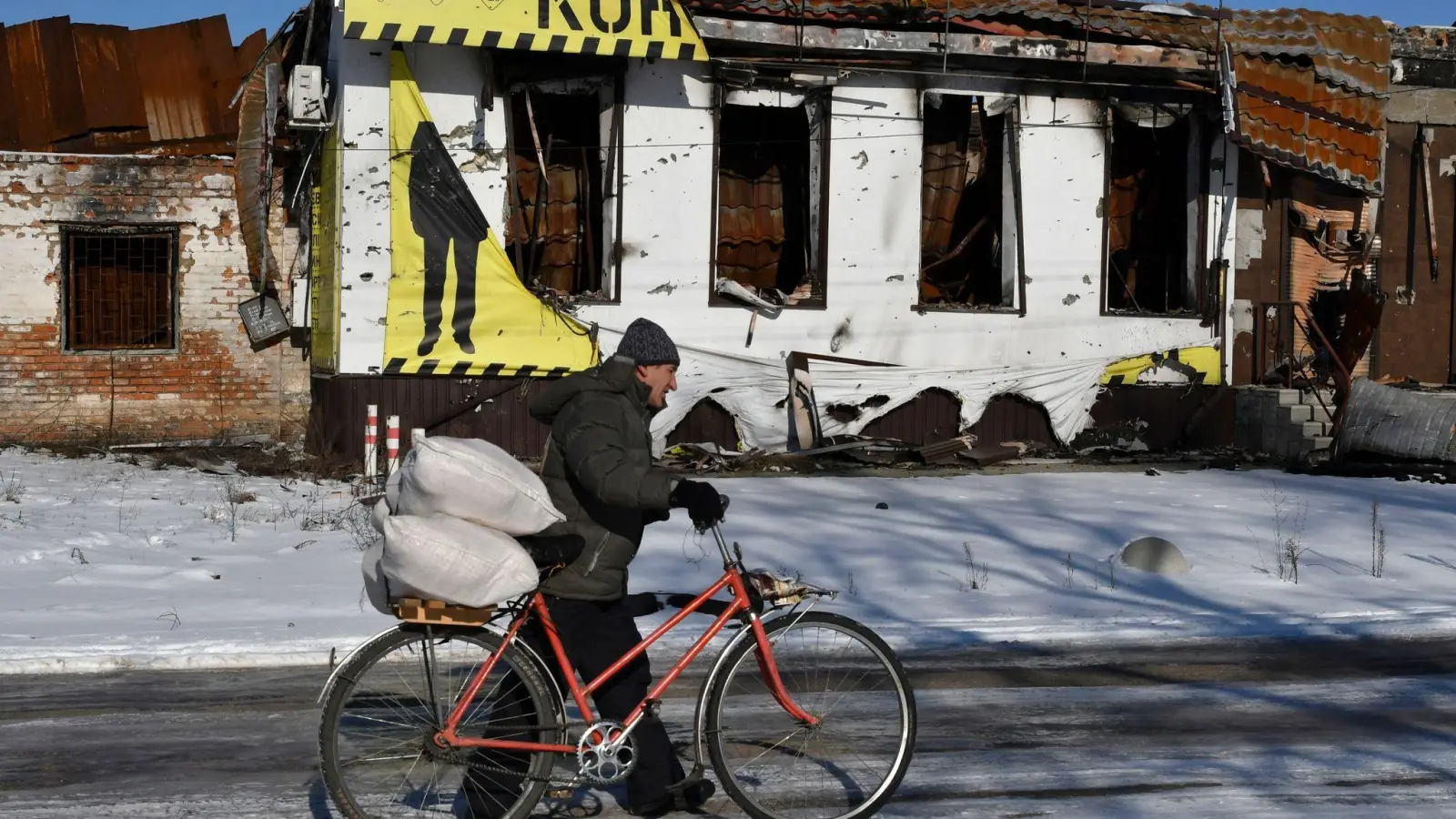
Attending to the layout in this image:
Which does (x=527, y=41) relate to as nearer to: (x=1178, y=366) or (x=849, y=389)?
(x=849, y=389)

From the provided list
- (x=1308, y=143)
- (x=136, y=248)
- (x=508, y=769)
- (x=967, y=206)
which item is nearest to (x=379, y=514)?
(x=508, y=769)

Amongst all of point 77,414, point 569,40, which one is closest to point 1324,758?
point 569,40

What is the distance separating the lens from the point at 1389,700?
675cm

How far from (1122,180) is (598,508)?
15.5 m

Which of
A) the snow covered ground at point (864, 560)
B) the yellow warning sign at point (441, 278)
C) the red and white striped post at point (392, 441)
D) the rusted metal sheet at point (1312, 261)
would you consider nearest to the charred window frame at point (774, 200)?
the yellow warning sign at point (441, 278)

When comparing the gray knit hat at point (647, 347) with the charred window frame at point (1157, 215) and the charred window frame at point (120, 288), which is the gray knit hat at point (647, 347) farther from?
the charred window frame at point (120, 288)

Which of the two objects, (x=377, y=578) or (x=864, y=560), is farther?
(x=864, y=560)

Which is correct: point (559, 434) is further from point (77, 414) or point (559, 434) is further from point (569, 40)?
point (77, 414)

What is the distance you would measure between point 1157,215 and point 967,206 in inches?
107

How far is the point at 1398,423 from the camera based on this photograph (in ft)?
51.6

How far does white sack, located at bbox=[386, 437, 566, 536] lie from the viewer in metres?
4.32

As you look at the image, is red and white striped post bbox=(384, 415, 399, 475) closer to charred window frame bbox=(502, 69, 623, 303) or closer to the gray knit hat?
charred window frame bbox=(502, 69, 623, 303)

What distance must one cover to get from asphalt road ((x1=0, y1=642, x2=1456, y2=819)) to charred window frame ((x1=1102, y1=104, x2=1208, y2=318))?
11.2 m

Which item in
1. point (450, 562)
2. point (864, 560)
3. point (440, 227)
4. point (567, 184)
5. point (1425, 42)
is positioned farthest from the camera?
point (1425, 42)
